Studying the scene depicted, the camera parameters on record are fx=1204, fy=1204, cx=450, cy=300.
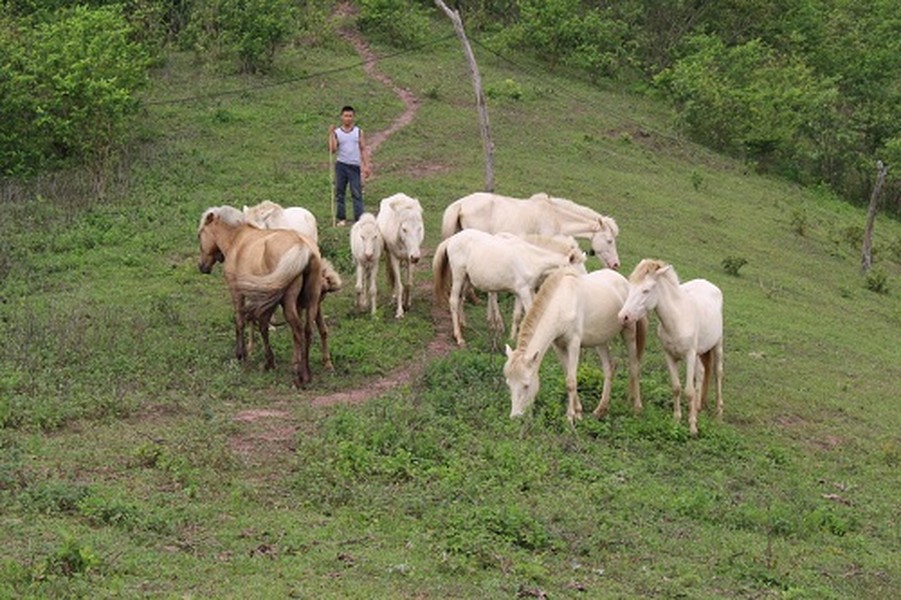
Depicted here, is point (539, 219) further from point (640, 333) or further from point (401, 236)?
point (640, 333)

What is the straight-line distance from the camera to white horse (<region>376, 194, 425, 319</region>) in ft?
53.6

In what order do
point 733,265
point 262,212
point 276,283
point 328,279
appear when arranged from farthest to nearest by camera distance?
point 733,265
point 262,212
point 328,279
point 276,283

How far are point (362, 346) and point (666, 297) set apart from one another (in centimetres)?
398

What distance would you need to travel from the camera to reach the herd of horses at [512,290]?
1227 cm

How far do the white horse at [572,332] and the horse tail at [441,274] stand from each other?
305 cm

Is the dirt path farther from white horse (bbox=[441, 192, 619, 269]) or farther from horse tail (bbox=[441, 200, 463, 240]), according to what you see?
white horse (bbox=[441, 192, 619, 269])

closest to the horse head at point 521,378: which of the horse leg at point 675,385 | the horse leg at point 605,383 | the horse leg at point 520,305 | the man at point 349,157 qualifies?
the horse leg at point 605,383

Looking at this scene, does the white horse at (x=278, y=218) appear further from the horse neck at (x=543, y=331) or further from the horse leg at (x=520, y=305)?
the horse neck at (x=543, y=331)

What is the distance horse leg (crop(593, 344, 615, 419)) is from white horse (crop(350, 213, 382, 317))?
3.98 meters

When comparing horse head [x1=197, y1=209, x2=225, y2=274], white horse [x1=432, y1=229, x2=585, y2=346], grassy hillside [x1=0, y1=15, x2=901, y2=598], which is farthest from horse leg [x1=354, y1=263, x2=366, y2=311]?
horse head [x1=197, y1=209, x2=225, y2=274]

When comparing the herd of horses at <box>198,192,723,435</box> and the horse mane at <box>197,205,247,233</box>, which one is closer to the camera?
the herd of horses at <box>198,192,723,435</box>

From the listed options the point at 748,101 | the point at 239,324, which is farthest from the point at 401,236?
the point at 748,101

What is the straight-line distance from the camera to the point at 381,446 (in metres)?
10.7

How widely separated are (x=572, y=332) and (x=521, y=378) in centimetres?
87
